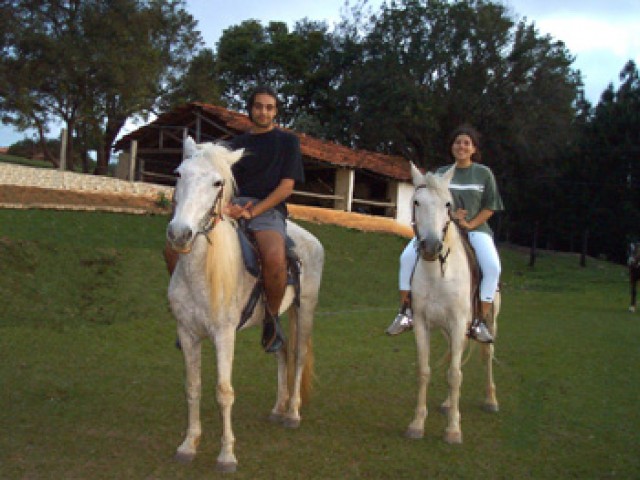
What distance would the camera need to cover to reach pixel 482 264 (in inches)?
208

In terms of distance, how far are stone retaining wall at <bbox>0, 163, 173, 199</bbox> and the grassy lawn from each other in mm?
6500

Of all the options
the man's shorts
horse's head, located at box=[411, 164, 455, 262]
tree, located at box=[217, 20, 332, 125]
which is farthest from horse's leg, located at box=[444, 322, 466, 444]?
tree, located at box=[217, 20, 332, 125]

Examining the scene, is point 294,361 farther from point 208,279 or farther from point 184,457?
point 208,279

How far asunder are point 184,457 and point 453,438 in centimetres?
→ 202

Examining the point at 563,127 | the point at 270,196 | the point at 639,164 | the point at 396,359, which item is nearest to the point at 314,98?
the point at 563,127

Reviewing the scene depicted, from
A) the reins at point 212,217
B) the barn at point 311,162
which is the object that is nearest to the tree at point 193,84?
the barn at point 311,162

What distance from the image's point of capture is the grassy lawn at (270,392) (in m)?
4.18

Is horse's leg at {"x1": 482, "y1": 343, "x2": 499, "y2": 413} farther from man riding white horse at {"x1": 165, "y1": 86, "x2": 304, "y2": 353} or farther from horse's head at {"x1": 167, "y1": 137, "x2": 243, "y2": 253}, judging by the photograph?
horse's head at {"x1": 167, "y1": 137, "x2": 243, "y2": 253}

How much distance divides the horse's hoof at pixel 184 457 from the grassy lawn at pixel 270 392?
0.06m

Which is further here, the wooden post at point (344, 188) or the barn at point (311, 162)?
the wooden post at point (344, 188)

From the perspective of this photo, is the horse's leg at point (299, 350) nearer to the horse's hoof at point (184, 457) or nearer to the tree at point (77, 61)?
the horse's hoof at point (184, 457)

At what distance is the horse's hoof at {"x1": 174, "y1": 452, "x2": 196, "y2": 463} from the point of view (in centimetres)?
408

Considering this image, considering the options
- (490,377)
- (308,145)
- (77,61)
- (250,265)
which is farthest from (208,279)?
(77,61)

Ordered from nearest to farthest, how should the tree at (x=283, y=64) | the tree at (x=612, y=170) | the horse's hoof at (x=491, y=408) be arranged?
the horse's hoof at (x=491, y=408) → the tree at (x=612, y=170) → the tree at (x=283, y=64)
